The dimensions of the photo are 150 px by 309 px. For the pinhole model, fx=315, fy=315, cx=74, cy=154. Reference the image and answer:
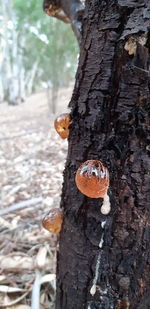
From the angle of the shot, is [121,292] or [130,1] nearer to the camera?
[130,1]

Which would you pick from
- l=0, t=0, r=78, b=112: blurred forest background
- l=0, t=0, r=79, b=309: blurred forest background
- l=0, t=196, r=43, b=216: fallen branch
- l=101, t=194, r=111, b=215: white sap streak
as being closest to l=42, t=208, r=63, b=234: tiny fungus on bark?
l=101, t=194, r=111, b=215: white sap streak

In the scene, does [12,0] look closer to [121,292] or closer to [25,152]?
[25,152]

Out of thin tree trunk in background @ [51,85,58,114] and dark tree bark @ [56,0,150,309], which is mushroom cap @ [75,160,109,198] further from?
thin tree trunk in background @ [51,85,58,114]

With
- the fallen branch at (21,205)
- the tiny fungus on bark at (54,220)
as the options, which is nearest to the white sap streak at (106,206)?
the tiny fungus on bark at (54,220)

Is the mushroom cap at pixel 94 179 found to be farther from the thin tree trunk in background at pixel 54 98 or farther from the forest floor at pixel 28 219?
the thin tree trunk in background at pixel 54 98

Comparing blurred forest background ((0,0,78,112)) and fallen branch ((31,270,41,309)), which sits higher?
blurred forest background ((0,0,78,112))

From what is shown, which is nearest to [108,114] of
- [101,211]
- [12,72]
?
[101,211]
